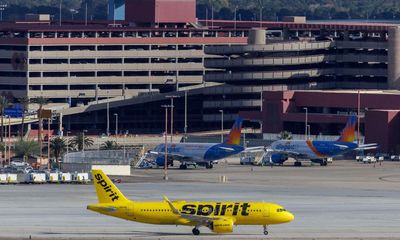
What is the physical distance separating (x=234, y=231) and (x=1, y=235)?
61.4 ft

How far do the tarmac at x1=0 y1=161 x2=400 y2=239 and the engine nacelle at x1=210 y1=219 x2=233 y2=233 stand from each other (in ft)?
1.91

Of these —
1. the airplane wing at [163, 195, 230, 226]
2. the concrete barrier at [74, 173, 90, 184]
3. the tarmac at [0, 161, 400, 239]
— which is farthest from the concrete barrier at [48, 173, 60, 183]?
the airplane wing at [163, 195, 230, 226]

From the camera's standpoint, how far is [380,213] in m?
152

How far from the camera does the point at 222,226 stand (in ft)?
423

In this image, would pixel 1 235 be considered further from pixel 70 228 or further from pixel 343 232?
pixel 343 232

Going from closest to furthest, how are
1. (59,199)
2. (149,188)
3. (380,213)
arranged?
1. (380,213)
2. (59,199)
3. (149,188)

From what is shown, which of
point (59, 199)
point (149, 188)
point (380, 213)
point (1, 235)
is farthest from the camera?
point (149, 188)

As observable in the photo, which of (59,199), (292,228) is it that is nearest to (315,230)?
(292,228)

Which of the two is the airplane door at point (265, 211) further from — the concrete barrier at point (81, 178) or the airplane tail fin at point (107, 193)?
the concrete barrier at point (81, 178)

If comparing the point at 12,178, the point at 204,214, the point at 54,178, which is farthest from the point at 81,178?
the point at 204,214

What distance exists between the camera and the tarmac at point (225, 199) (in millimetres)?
132250

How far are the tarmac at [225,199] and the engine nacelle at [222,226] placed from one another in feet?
1.91

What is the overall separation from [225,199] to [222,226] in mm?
35761

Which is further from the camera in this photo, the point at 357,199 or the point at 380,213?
the point at 357,199
